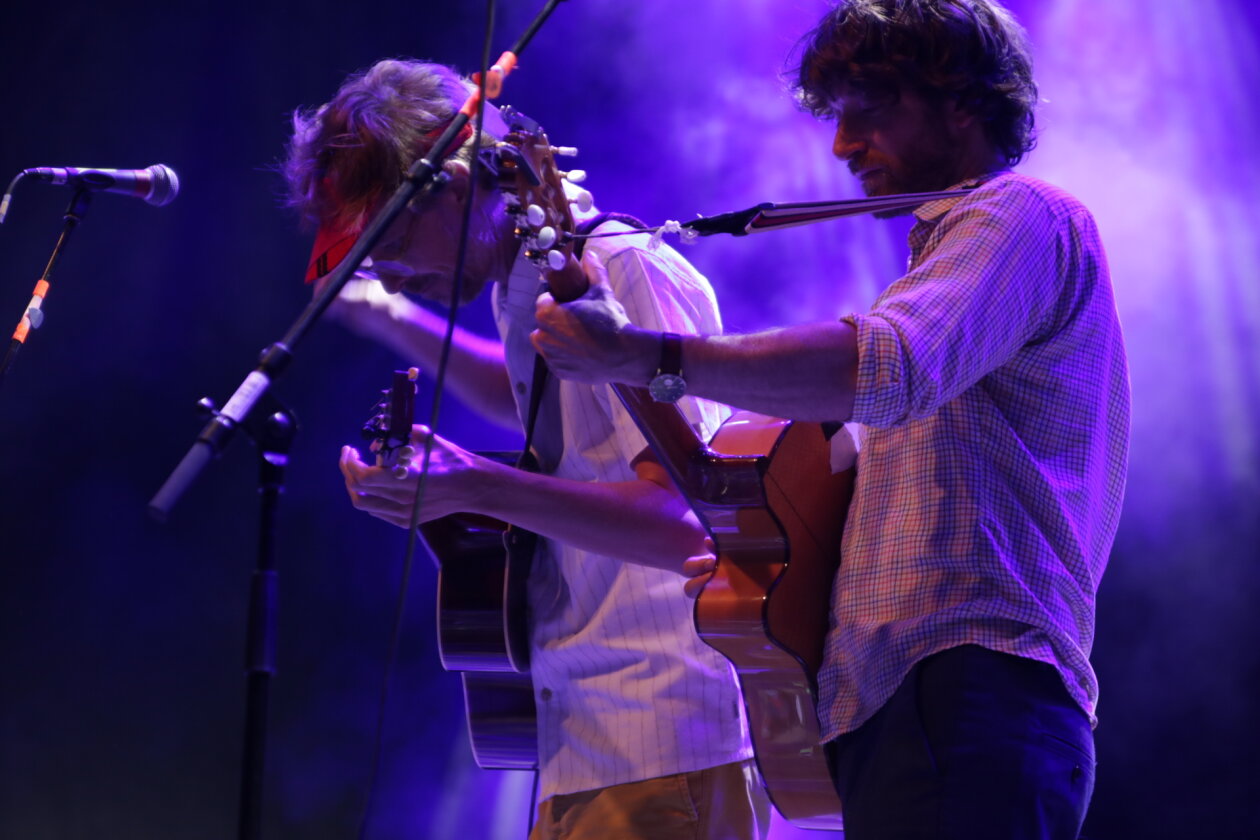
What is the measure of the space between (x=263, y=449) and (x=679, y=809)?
1036 mm

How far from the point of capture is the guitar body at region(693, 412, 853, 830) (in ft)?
5.96

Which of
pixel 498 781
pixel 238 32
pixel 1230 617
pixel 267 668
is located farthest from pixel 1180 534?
pixel 238 32

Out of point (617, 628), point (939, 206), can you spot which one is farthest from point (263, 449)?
point (939, 206)

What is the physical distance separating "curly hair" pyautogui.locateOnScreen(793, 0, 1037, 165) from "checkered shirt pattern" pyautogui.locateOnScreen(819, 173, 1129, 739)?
269 mm

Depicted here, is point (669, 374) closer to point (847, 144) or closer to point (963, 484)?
point (963, 484)

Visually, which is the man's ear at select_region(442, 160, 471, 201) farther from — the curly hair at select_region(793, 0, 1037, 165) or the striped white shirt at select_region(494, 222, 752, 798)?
the curly hair at select_region(793, 0, 1037, 165)

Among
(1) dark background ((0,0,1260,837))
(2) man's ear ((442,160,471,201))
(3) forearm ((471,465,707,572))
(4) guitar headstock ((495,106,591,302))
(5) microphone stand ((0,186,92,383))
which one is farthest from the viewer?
(1) dark background ((0,0,1260,837))

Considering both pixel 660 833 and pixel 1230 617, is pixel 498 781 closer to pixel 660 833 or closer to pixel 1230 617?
pixel 660 833

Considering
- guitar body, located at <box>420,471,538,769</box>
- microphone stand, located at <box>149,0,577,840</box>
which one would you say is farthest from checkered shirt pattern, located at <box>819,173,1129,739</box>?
guitar body, located at <box>420,471,538,769</box>

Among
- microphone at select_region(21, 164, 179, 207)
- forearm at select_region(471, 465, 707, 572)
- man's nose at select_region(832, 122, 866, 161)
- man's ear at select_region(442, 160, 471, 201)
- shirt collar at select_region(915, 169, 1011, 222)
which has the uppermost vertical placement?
microphone at select_region(21, 164, 179, 207)

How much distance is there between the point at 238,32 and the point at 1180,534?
3.65 metres

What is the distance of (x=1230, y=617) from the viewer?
3693 mm

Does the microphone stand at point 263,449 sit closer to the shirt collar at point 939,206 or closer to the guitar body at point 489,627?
the shirt collar at point 939,206

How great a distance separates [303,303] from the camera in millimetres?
4254
